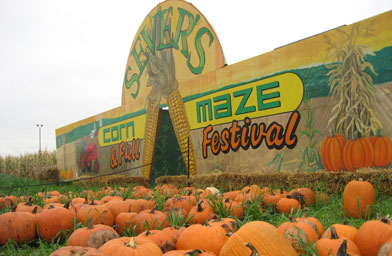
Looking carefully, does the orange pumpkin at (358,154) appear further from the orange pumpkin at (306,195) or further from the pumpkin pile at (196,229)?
the orange pumpkin at (306,195)

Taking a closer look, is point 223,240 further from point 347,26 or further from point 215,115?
point 215,115

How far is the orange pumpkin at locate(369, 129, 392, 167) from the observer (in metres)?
5.13

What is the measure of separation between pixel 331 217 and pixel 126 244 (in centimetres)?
242

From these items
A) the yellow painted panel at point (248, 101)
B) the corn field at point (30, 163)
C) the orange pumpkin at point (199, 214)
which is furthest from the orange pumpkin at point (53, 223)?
the corn field at point (30, 163)

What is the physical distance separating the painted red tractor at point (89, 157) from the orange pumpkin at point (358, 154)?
11504mm

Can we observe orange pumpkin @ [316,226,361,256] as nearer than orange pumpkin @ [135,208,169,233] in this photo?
Yes


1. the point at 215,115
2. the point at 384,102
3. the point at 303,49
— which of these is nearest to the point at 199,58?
the point at 215,115

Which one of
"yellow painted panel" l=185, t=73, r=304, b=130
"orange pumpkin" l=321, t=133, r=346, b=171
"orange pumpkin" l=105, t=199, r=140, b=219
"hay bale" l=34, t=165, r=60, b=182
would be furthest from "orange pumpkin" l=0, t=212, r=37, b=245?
"hay bale" l=34, t=165, r=60, b=182

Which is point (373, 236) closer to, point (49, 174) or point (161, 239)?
point (161, 239)

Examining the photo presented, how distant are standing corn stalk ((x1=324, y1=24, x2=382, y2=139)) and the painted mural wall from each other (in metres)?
0.02

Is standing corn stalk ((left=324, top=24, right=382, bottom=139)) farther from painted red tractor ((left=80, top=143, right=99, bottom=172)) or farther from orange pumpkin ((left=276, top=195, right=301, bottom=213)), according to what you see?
painted red tractor ((left=80, top=143, right=99, bottom=172))

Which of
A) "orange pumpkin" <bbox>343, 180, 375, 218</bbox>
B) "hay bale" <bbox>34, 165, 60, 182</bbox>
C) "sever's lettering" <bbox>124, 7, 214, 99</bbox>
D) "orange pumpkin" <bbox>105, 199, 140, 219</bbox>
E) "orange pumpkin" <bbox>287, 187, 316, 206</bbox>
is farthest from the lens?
"hay bale" <bbox>34, 165, 60, 182</bbox>

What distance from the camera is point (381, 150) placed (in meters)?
5.24

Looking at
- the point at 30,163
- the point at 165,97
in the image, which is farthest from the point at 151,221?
the point at 30,163
